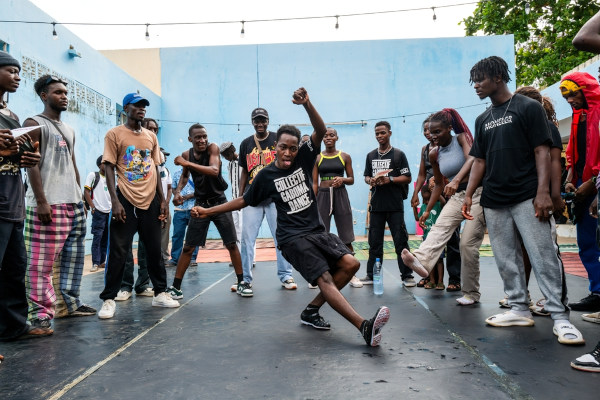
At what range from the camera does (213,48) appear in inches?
571

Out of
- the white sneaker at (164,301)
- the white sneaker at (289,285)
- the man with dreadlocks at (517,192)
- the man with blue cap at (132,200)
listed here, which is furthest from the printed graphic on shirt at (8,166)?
the man with dreadlocks at (517,192)

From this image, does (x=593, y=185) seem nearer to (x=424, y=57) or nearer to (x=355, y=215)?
(x=355, y=215)

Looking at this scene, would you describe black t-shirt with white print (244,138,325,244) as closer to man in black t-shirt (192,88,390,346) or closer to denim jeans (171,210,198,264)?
man in black t-shirt (192,88,390,346)

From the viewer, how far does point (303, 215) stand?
3.61 meters

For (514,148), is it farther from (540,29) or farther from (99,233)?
(540,29)

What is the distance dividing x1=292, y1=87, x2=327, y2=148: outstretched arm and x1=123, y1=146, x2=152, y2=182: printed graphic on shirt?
1.76 m

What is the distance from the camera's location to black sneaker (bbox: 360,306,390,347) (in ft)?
9.53

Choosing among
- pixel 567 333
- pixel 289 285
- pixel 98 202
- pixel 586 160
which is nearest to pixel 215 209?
pixel 289 285

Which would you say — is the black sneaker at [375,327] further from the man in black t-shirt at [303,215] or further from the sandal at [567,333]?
the sandal at [567,333]

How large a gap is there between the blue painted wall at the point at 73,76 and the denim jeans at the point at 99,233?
1.83 meters

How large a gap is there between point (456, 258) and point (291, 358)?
10.0 ft

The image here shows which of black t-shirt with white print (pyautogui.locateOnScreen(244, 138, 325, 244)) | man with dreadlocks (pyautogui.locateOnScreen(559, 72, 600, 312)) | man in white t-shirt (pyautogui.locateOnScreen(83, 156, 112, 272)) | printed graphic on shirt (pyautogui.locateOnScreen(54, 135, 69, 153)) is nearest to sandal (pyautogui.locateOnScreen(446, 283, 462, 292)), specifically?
man with dreadlocks (pyautogui.locateOnScreen(559, 72, 600, 312))

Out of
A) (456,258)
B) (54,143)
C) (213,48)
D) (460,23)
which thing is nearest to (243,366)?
(54,143)

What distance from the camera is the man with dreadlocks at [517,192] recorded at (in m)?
3.15
